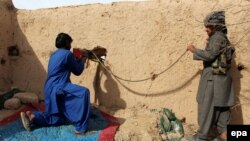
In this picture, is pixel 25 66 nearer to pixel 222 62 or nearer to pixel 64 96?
pixel 64 96

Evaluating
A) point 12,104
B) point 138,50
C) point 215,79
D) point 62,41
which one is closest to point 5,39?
point 12,104

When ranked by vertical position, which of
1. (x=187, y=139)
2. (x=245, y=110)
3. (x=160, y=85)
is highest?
(x=160, y=85)

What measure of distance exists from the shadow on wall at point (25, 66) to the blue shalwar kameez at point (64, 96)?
128cm

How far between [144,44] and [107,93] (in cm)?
94

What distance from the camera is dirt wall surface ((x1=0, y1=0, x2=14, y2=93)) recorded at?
633 centimetres

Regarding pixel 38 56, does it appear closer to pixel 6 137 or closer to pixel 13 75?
pixel 13 75

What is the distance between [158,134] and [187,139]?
372 millimetres

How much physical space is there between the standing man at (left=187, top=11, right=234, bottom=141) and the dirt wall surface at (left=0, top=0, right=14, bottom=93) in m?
3.20

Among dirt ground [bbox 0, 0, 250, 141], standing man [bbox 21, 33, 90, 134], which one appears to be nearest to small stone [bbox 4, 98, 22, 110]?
dirt ground [bbox 0, 0, 250, 141]

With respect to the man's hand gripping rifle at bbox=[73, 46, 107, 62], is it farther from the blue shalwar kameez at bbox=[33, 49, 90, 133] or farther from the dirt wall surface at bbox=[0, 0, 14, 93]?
the dirt wall surface at bbox=[0, 0, 14, 93]

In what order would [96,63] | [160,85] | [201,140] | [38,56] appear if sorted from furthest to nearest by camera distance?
[38,56], [96,63], [160,85], [201,140]

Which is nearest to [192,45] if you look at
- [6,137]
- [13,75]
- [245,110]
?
[245,110]

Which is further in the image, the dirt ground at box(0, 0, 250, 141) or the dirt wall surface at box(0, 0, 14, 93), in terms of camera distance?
the dirt wall surface at box(0, 0, 14, 93)

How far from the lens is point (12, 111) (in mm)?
5641
